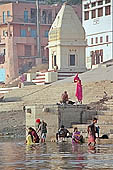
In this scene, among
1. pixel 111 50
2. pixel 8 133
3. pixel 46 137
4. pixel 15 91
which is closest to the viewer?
pixel 46 137

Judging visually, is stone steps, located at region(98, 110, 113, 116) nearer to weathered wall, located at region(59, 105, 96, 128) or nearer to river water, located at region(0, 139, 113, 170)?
weathered wall, located at region(59, 105, 96, 128)

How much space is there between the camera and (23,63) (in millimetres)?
79500

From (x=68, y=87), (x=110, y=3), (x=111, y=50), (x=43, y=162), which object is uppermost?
(x=110, y=3)

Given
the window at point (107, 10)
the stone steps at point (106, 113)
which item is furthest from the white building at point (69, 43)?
the stone steps at point (106, 113)

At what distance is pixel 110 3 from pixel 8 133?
33.4 m

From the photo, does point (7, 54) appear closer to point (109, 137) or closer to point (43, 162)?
point (109, 137)

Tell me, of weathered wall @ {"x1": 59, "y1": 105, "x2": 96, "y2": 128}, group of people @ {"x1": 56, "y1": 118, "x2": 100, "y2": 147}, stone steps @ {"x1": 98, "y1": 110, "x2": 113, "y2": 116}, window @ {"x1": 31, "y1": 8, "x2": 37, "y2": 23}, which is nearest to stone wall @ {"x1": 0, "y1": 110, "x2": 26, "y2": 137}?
weathered wall @ {"x1": 59, "y1": 105, "x2": 96, "y2": 128}

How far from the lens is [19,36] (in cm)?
7975

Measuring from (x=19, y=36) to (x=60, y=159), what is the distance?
204 feet

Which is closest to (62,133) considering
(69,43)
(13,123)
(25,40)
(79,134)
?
(79,134)

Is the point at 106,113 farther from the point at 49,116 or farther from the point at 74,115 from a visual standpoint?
the point at 49,116

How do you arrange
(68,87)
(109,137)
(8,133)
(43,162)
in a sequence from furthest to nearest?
(68,87) → (8,133) → (109,137) → (43,162)

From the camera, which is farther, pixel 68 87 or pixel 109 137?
pixel 68 87

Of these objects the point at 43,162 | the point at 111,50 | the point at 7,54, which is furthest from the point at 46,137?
the point at 7,54
